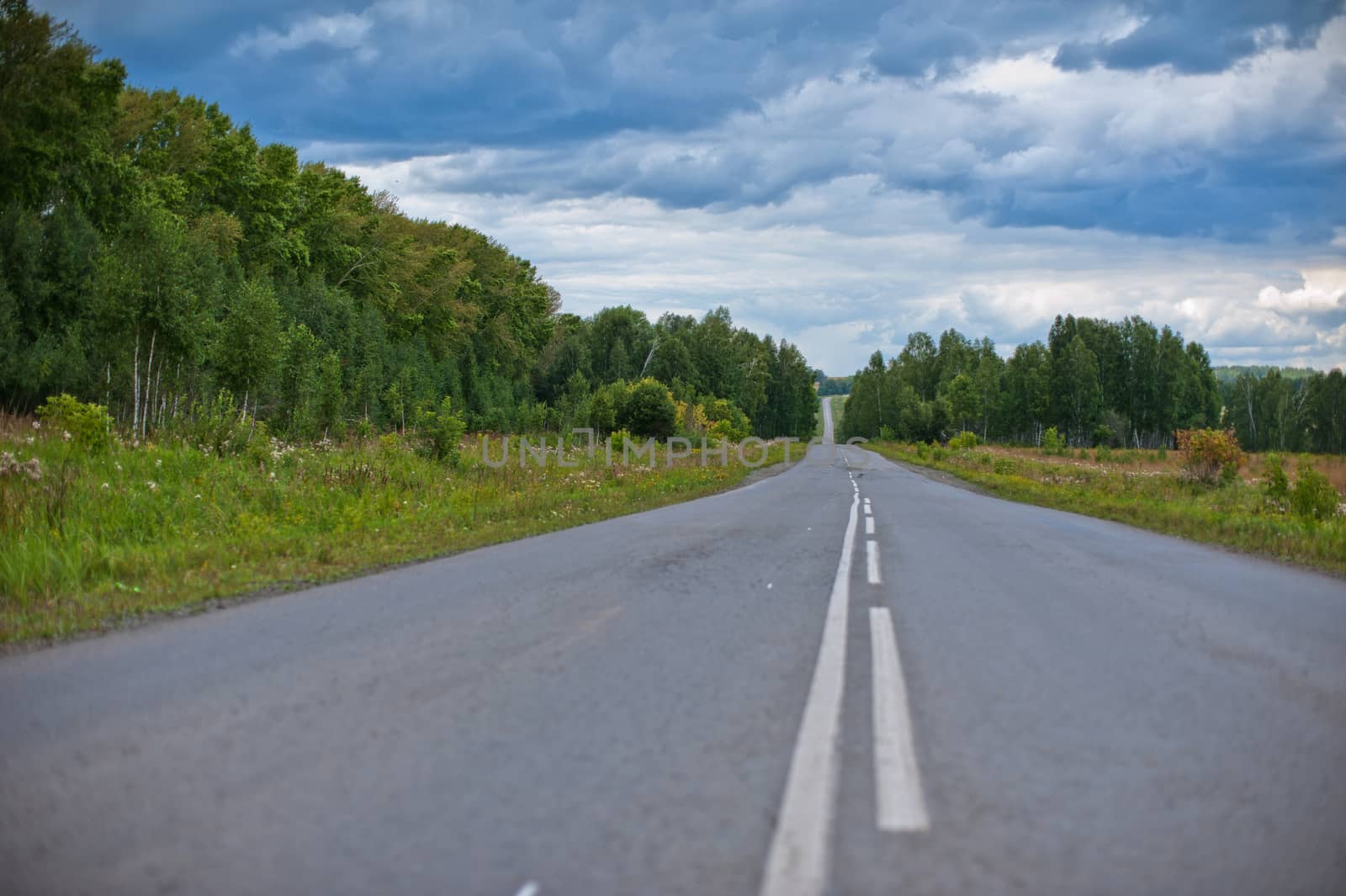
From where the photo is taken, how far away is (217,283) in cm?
2655

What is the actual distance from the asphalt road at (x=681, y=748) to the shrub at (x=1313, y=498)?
472 inches

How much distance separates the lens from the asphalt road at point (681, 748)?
9.47 ft

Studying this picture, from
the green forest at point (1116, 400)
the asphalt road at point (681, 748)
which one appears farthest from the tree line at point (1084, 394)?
the asphalt road at point (681, 748)

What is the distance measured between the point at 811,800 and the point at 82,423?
1636 cm

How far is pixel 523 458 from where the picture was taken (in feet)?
91.1

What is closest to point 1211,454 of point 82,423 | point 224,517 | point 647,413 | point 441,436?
point 441,436

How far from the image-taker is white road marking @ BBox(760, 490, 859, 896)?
275 cm

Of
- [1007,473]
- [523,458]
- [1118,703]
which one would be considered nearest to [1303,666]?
[1118,703]

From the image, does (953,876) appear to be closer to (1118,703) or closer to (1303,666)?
(1118,703)

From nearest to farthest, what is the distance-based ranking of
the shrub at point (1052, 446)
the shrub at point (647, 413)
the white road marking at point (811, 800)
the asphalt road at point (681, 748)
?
the white road marking at point (811, 800) < the asphalt road at point (681, 748) < the shrub at point (647, 413) < the shrub at point (1052, 446)

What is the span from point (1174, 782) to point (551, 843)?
2.46m

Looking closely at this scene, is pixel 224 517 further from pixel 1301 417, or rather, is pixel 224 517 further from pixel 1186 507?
pixel 1301 417

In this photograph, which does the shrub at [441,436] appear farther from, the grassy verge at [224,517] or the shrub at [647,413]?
the shrub at [647,413]

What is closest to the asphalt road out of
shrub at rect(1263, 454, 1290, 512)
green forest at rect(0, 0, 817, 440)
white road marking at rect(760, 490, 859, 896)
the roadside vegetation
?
white road marking at rect(760, 490, 859, 896)
